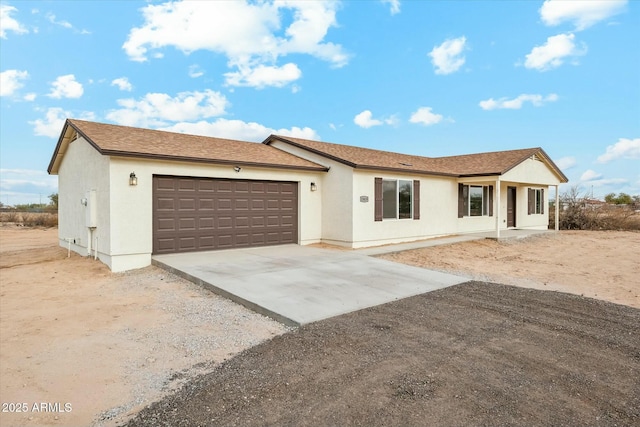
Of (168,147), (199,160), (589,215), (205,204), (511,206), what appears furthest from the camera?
(589,215)

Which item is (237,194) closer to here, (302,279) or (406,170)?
(302,279)

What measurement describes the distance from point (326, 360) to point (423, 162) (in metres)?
13.8

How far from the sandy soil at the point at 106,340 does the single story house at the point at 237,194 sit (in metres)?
1.88

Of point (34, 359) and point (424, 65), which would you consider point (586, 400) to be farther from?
point (424, 65)

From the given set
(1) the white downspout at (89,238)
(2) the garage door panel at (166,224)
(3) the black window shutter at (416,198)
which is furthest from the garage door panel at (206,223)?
(3) the black window shutter at (416,198)

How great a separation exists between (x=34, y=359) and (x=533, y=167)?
1949cm

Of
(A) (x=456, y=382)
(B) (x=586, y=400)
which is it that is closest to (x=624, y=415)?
(B) (x=586, y=400)

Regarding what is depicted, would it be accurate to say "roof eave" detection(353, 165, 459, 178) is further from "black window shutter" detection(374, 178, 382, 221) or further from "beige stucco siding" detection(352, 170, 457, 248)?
"black window shutter" detection(374, 178, 382, 221)

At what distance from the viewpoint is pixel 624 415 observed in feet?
9.20

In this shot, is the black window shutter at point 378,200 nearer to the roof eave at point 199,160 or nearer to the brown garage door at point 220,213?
the roof eave at point 199,160

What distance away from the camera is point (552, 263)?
34.7 feet

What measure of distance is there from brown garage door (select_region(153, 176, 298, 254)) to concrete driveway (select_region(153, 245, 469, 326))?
1.45 ft

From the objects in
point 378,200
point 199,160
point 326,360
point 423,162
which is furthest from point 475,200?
point 326,360

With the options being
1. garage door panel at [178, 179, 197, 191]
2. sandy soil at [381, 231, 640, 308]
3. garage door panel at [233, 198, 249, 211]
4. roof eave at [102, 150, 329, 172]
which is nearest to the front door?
sandy soil at [381, 231, 640, 308]
